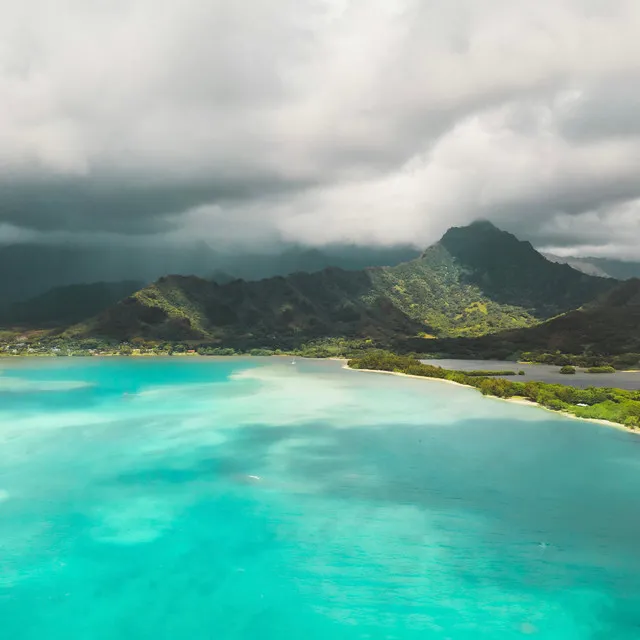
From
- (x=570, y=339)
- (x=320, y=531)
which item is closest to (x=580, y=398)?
(x=320, y=531)

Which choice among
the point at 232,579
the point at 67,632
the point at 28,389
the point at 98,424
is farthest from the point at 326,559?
the point at 28,389

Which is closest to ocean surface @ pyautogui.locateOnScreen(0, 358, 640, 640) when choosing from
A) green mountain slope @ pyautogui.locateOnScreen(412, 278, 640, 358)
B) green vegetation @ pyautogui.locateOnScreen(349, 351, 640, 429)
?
green vegetation @ pyautogui.locateOnScreen(349, 351, 640, 429)

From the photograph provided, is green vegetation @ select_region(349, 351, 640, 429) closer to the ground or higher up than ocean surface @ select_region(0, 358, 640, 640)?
higher up

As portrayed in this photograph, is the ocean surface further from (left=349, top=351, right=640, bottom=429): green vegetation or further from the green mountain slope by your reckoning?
the green mountain slope

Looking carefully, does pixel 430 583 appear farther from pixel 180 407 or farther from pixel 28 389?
pixel 28 389

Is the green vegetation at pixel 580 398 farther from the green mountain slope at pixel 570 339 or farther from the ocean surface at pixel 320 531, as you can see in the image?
the green mountain slope at pixel 570 339

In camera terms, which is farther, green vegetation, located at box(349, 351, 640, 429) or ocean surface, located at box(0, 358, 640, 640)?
A: green vegetation, located at box(349, 351, 640, 429)

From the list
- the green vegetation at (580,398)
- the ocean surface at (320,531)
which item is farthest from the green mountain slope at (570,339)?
the ocean surface at (320,531)

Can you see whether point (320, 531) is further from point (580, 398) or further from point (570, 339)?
point (570, 339)

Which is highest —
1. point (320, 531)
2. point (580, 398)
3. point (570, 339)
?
point (570, 339)
